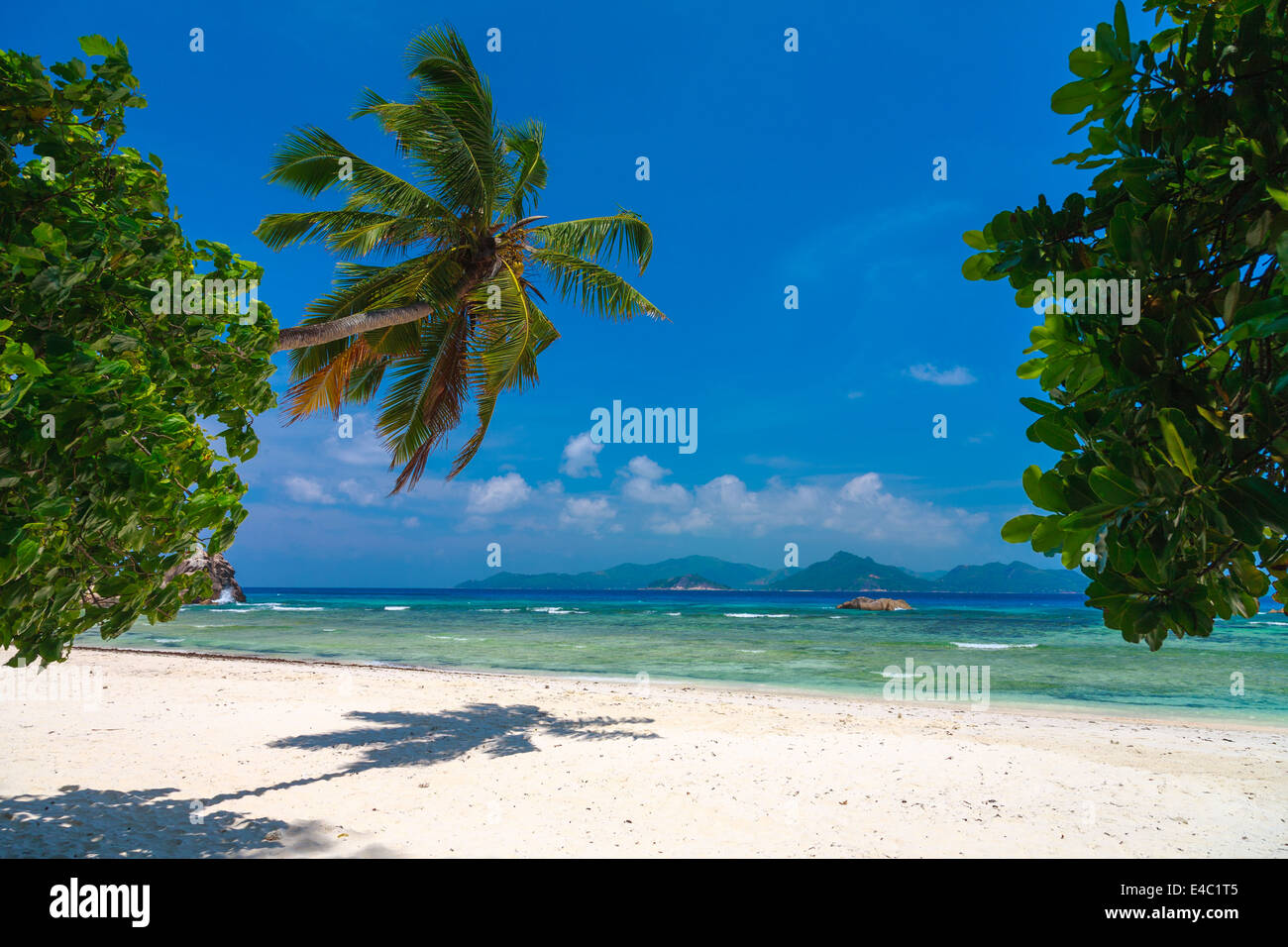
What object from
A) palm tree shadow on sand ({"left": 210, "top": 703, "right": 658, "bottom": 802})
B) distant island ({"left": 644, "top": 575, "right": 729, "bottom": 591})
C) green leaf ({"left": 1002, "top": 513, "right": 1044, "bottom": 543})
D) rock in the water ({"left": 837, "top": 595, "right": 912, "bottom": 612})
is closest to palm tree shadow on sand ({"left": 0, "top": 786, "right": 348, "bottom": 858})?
palm tree shadow on sand ({"left": 210, "top": 703, "right": 658, "bottom": 802})

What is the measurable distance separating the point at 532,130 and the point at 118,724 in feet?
32.5

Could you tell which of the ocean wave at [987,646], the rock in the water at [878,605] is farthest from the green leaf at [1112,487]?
the rock in the water at [878,605]

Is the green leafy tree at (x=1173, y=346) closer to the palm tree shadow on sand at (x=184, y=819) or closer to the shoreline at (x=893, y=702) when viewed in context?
the palm tree shadow on sand at (x=184, y=819)

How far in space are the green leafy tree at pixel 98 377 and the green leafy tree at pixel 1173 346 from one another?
114 inches

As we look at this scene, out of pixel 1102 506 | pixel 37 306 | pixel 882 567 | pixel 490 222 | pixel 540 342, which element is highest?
pixel 490 222

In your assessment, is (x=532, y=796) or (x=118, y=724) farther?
(x=118, y=724)

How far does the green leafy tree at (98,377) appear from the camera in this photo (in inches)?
87.5

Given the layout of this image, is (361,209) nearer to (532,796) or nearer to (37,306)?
(37,306)

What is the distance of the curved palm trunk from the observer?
577cm

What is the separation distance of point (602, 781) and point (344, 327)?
5175mm

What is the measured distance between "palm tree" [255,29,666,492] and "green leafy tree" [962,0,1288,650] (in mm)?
6821

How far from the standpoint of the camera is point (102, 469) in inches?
93.0
